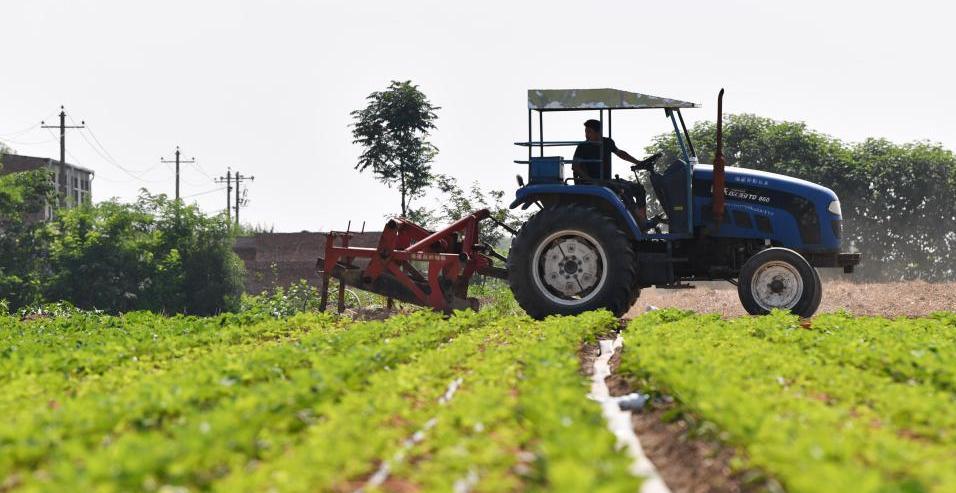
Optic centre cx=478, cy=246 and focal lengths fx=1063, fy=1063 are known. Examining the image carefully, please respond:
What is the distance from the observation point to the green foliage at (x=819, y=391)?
455 centimetres

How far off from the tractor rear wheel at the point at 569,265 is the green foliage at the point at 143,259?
24810 mm

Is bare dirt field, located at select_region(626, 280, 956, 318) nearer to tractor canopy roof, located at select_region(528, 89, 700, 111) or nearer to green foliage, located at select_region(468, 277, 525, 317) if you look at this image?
green foliage, located at select_region(468, 277, 525, 317)

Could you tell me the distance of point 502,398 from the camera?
6324mm

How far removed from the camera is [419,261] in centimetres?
1372

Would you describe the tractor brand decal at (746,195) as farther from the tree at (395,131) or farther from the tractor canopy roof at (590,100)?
the tree at (395,131)

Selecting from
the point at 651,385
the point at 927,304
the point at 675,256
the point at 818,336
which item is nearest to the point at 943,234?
the point at 927,304

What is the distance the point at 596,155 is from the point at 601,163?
5.1 inches

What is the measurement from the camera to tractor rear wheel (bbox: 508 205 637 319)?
40.2 ft

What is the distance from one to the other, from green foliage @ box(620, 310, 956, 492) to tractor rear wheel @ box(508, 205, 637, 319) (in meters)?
1.26

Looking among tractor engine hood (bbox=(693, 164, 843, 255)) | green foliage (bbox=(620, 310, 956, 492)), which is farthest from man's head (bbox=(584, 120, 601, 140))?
green foliage (bbox=(620, 310, 956, 492))

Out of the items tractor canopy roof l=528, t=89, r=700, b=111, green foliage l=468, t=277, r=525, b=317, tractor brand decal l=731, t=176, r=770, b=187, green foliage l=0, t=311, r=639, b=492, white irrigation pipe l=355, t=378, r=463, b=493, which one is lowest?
green foliage l=468, t=277, r=525, b=317

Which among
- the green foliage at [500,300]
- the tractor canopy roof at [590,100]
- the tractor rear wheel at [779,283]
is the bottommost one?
the green foliage at [500,300]

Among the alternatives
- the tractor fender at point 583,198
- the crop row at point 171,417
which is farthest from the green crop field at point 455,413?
the tractor fender at point 583,198

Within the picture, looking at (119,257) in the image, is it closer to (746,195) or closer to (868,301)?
(868,301)
